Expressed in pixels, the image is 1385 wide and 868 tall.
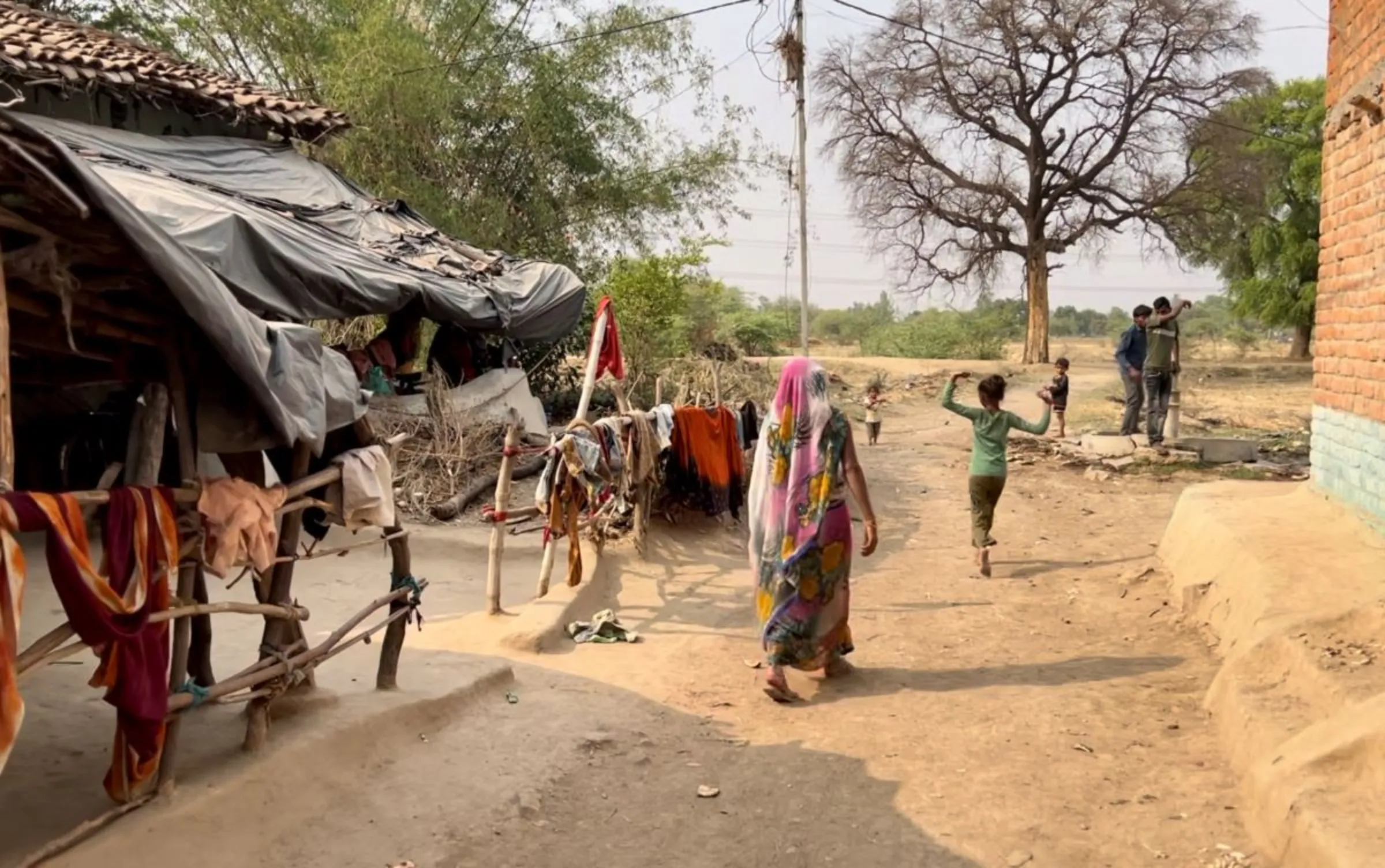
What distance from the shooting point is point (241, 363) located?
3531mm

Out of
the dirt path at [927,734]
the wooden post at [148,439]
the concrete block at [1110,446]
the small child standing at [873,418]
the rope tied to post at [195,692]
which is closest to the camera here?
the wooden post at [148,439]

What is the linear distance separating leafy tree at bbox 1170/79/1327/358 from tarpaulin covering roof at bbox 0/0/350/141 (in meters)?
22.4

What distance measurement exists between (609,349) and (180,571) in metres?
4.88

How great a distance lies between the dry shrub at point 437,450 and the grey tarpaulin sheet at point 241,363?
6144mm

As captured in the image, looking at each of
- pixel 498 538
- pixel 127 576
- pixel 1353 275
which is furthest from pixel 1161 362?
pixel 127 576

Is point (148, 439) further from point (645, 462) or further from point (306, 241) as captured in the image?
point (306, 241)

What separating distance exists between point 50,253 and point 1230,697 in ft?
16.1

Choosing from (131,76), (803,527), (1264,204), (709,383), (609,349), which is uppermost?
(1264,204)

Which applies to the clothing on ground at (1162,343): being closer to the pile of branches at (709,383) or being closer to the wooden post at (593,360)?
the pile of branches at (709,383)

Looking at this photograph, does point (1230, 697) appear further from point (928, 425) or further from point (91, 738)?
point (928, 425)

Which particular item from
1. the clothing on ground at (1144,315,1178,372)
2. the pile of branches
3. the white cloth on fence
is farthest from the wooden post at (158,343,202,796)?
the clothing on ground at (1144,315,1178,372)

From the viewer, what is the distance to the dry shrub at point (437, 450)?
10398 mm

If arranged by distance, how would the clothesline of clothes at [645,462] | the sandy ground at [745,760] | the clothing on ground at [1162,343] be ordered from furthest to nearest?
the clothing on ground at [1162,343], the clothesline of clothes at [645,462], the sandy ground at [745,760]

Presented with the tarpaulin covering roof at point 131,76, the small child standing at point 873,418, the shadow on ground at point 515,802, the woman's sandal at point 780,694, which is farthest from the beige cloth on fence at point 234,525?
the small child standing at point 873,418
